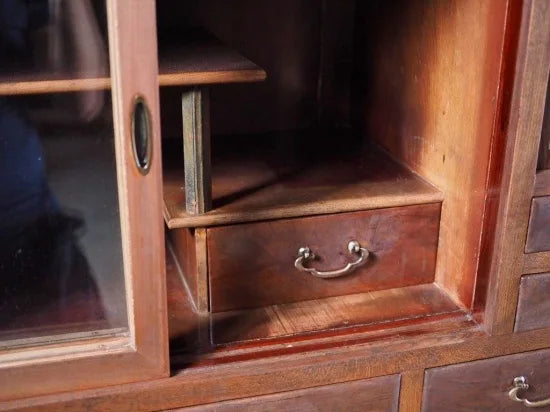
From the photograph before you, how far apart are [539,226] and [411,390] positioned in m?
0.26

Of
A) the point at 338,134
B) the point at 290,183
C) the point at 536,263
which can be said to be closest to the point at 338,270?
the point at 290,183

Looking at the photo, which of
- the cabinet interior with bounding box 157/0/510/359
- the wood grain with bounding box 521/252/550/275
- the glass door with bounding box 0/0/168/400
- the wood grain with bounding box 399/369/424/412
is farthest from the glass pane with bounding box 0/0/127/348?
the wood grain with bounding box 521/252/550/275

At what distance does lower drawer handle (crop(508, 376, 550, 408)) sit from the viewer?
0.99m

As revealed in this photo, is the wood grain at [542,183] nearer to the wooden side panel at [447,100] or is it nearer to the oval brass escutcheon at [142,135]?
the wooden side panel at [447,100]

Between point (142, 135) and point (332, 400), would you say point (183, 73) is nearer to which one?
point (142, 135)

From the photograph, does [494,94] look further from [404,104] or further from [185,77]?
[185,77]

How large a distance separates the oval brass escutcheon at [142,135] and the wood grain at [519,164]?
1.38ft

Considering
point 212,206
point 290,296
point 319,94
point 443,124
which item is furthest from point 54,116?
point 319,94

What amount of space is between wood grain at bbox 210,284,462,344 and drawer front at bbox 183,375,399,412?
0.25 feet

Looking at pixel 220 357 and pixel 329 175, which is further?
pixel 329 175

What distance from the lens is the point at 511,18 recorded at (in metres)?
0.84

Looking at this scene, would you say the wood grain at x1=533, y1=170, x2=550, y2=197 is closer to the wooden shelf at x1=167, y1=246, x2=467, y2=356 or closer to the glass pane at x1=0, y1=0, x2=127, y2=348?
the wooden shelf at x1=167, y1=246, x2=467, y2=356

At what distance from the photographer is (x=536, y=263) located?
937 mm

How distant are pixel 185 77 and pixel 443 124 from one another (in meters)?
0.38
